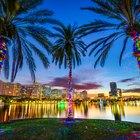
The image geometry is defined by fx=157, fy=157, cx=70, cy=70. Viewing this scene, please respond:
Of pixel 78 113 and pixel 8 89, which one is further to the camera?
pixel 8 89

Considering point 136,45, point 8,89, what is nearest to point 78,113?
point 136,45

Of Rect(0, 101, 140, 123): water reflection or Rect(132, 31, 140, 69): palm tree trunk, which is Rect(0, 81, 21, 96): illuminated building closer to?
Rect(0, 101, 140, 123): water reflection

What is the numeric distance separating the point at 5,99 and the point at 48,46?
130406 millimetres

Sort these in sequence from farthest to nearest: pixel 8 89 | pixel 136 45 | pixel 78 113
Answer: pixel 8 89 → pixel 78 113 → pixel 136 45

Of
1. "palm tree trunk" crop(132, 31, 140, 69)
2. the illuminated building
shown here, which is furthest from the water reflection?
the illuminated building

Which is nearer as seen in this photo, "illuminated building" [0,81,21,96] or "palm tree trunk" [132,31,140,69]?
"palm tree trunk" [132,31,140,69]

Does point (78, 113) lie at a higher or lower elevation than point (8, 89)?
lower

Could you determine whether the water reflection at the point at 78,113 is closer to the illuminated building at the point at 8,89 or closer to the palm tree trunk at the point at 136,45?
the palm tree trunk at the point at 136,45

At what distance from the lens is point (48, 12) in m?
13.9

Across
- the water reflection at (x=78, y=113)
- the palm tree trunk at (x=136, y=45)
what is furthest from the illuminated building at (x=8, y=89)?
the palm tree trunk at (x=136, y=45)

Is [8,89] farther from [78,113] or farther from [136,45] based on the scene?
[136,45]

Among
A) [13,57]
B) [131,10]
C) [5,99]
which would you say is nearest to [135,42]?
[131,10]

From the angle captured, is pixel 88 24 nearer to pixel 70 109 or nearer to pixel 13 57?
pixel 13 57

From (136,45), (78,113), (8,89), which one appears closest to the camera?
(136,45)
